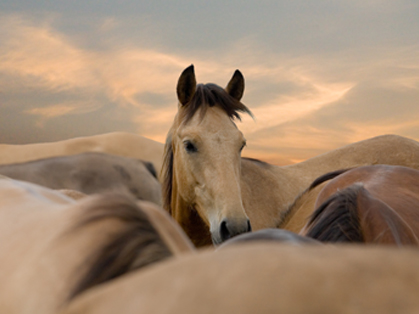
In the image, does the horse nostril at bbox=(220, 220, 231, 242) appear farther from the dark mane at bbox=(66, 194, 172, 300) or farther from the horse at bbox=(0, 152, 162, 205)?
the horse at bbox=(0, 152, 162, 205)

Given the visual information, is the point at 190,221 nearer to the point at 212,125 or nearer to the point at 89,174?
the point at 212,125

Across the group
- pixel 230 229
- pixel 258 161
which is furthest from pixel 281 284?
pixel 258 161

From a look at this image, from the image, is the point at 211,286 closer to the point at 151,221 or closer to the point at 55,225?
the point at 151,221

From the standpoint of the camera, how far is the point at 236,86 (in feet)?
8.36

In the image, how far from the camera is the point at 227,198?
187 centimetres

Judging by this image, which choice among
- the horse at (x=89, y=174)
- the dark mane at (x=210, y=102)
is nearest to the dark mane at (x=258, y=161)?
the dark mane at (x=210, y=102)

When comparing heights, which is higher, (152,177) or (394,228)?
(394,228)

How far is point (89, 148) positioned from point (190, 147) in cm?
526

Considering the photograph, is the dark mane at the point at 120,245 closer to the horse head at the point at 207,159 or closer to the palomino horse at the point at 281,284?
the palomino horse at the point at 281,284

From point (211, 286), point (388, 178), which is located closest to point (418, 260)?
point (211, 286)

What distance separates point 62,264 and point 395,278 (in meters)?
0.39

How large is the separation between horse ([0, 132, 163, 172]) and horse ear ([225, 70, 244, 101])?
13.3ft

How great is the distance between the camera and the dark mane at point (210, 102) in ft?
7.44

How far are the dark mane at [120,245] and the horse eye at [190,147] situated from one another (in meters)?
1.59
